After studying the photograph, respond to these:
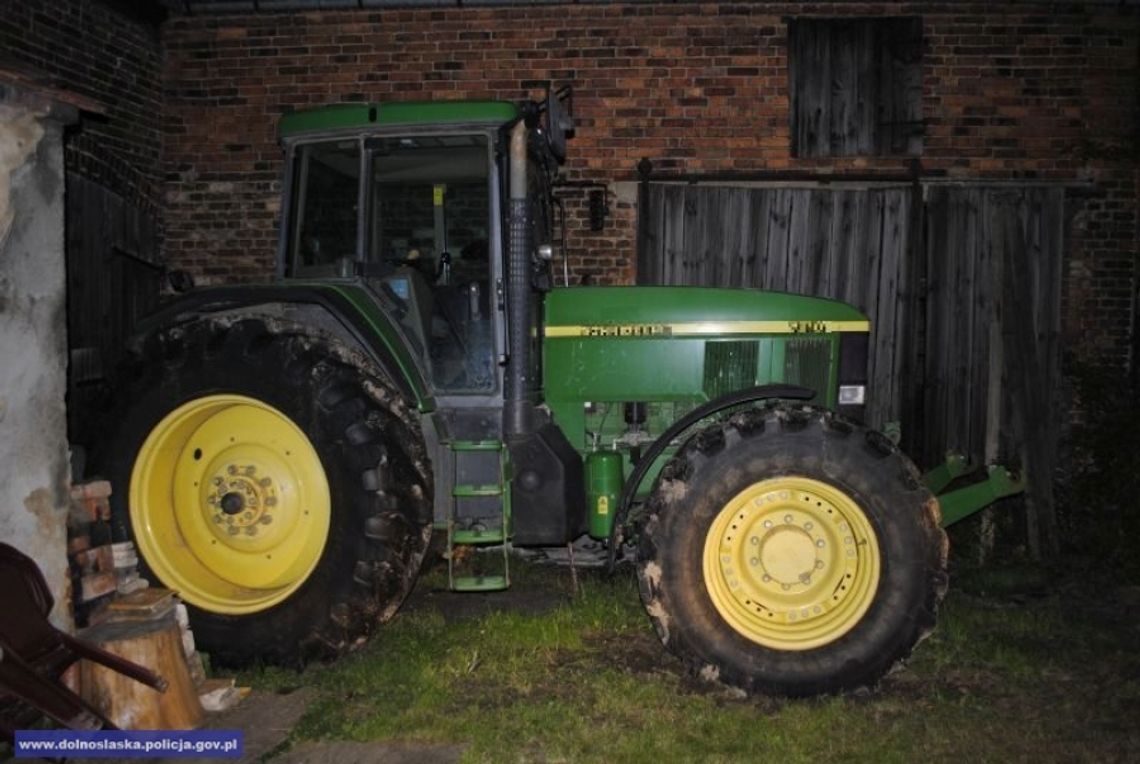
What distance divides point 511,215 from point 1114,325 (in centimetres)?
525

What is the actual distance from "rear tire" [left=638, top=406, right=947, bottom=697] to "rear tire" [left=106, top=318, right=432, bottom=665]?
1131mm

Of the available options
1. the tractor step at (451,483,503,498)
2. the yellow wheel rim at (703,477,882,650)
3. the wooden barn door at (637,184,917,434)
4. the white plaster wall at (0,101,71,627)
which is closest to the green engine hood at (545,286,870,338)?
the tractor step at (451,483,503,498)

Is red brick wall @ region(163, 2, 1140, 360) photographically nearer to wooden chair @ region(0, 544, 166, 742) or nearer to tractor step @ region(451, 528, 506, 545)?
tractor step @ region(451, 528, 506, 545)

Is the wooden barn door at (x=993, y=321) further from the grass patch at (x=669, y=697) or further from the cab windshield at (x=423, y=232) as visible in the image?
the cab windshield at (x=423, y=232)

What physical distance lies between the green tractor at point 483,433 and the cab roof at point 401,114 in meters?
0.01

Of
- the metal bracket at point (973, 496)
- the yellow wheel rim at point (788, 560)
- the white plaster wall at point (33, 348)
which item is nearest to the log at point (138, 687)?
the white plaster wall at point (33, 348)

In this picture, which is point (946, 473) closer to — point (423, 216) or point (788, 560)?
point (788, 560)

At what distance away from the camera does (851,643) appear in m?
3.65

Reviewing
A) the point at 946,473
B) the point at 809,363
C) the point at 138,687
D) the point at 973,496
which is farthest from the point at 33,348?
the point at 946,473

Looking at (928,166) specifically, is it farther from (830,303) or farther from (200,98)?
(200,98)

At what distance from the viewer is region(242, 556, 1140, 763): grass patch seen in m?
3.30

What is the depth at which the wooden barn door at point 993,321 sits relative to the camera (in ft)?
Result: 21.7

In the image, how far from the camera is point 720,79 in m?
6.68

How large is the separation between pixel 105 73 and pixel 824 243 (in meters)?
5.39
